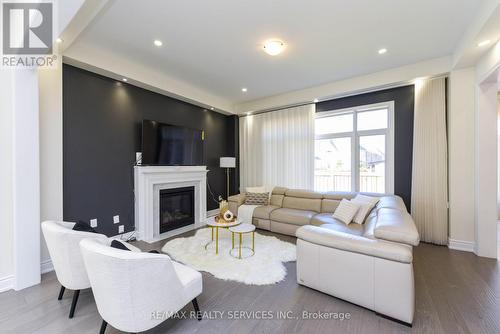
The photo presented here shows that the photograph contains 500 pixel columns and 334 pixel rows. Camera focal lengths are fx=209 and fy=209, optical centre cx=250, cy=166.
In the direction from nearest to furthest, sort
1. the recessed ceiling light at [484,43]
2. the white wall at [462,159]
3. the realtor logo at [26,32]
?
the realtor logo at [26,32], the recessed ceiling light at [484,43], the white wall at [462,159]

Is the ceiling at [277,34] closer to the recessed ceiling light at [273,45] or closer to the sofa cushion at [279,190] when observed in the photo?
the recessed ceiling light at [273,45]

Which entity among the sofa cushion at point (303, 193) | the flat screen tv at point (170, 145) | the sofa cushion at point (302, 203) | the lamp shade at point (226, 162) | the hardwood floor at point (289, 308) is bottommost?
the hardwood floor at point (289, 308)

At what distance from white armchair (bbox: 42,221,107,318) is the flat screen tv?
1.98 m

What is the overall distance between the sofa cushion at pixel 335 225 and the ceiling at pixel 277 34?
102 inches

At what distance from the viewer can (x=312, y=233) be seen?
2.17 meters

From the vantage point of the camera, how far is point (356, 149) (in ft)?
14.3

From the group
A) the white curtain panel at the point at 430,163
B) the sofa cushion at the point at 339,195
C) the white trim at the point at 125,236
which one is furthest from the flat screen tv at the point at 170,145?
the white curtain panel at the point at 430,163

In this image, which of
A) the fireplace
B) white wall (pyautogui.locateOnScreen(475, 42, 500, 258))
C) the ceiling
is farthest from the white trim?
white wall (pyautogui.locateOnScreen(475, 42, 500, 258))

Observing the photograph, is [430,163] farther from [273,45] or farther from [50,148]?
[50,148]

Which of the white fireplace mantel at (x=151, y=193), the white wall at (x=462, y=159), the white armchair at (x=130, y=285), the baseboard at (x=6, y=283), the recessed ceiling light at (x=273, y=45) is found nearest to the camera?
the white armchair at (x=130, y=285)

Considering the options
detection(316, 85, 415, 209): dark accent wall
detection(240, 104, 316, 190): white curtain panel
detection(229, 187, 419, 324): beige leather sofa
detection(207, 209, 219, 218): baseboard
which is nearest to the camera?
detection(229, 187, 419, 324): beige leather sofa

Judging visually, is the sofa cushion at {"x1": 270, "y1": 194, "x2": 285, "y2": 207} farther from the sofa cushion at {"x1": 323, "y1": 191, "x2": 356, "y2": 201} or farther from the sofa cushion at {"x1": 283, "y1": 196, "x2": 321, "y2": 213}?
the sofa cushion at {"x1": 323, "y1": 191, "x2": 356, "y2": 201}

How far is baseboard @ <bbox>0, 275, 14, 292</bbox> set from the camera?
2.21 meters

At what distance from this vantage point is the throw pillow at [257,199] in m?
4.70
